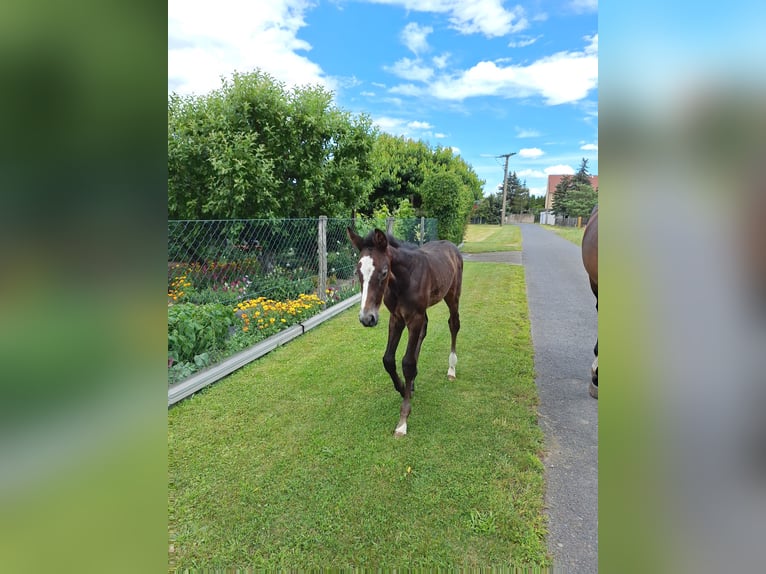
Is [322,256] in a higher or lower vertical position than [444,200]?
lower

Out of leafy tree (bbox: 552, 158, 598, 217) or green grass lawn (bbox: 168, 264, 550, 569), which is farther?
green grass lawn (bbox: 168, 264, 550, 569)

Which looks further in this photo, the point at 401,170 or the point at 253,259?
the point at 401,170

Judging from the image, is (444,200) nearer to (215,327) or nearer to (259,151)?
(259,151)

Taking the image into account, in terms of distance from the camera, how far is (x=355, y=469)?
8.41 feet

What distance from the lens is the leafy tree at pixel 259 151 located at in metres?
5.92

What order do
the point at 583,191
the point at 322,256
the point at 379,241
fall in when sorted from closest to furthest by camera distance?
the point at 583,191 < the point at 379,241 < the point at 322,256

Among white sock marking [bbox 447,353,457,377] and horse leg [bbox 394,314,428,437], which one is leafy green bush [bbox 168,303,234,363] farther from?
white sock marking [bbox 447,353,457,377]

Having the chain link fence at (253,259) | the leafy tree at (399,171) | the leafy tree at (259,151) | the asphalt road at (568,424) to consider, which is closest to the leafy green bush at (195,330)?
the chain link fence at (253,259)

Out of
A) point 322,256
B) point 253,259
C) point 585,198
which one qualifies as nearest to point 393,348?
point 585,198

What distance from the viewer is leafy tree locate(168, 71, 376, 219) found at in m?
5.92

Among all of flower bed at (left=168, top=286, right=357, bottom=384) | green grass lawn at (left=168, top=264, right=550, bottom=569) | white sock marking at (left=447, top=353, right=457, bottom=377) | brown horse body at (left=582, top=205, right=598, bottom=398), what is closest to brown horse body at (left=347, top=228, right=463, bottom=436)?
green grass lawn at (left=168, top=264, right=550, bottom=569)

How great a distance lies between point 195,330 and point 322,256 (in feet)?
9.95

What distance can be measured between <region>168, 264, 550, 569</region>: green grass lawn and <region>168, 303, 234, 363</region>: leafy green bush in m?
0.49
